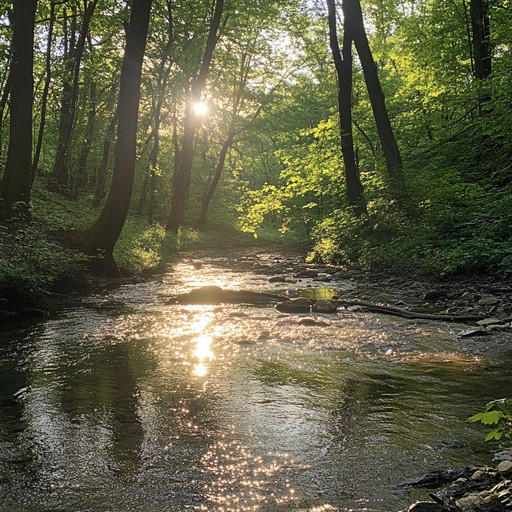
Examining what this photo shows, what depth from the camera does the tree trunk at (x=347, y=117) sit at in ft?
59.1

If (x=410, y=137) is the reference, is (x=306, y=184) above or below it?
below

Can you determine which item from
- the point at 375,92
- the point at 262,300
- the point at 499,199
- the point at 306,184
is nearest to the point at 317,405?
the point at 262,300

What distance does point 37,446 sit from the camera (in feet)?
10.9

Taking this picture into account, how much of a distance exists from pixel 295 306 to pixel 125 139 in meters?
6.48

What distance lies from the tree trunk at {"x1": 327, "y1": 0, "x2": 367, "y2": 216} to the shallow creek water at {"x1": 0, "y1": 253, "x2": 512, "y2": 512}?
11.5 m

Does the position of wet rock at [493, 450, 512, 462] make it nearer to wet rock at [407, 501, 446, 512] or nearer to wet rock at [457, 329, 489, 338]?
wet rock at [407, 501, 446, 512]

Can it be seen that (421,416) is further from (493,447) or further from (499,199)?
(499,199)

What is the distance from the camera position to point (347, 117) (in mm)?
18312

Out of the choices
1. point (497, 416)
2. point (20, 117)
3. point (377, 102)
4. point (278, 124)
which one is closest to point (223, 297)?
point (20, 117)

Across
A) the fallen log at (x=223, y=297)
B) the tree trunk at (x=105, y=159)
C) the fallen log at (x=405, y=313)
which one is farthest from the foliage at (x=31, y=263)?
the tree trunk at (x=105, y=159)

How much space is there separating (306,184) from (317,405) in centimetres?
1607

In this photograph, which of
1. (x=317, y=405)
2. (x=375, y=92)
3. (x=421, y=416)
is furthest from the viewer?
(x=375, y=92)

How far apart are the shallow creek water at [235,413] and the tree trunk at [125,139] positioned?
5.11m

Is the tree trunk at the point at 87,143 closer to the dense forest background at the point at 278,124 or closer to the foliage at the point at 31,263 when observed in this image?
the dense forest background at the point at 278,124
